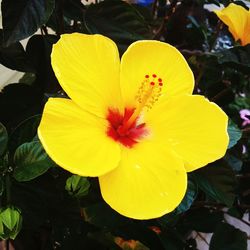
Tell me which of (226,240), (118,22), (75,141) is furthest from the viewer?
(226,240)

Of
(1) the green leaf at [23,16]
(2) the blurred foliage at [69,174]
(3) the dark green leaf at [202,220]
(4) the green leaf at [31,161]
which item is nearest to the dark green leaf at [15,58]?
(2) the blurred foliage at [69,174]

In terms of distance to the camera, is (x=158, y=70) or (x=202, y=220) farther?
(x=202, y=220)

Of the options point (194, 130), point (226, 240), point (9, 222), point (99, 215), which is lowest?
point (226, 240)

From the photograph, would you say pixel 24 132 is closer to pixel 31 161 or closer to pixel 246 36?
pixel 31 161

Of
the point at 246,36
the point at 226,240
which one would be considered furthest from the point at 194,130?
the point at 226,240

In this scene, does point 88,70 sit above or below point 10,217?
above
